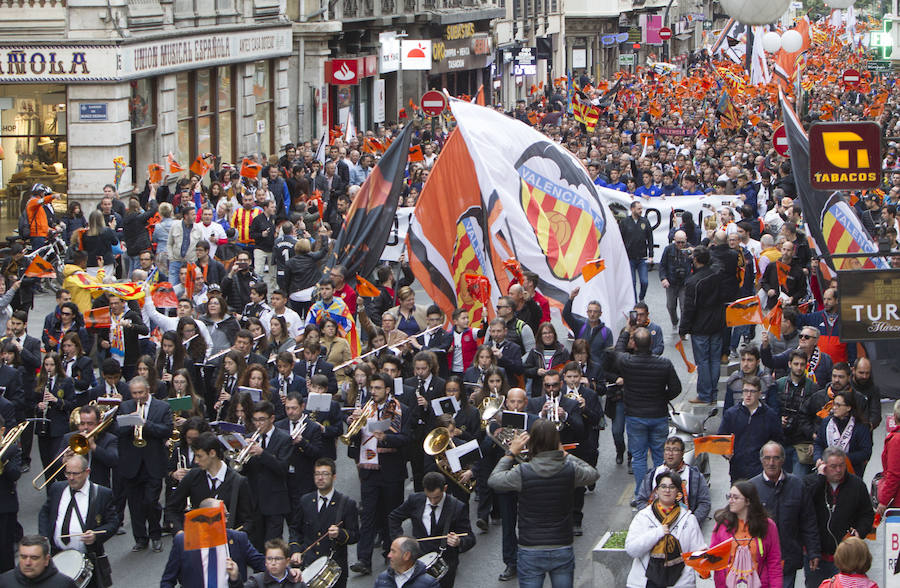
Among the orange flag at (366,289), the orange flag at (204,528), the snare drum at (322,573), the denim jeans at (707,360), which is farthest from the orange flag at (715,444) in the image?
the orange flag at (366,289)

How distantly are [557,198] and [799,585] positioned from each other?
6.77 m

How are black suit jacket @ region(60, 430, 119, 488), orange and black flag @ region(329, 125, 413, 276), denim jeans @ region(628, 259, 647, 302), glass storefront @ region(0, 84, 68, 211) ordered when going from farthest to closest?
glass storefront @ region(0, 84, 68, 211)
denim jeans @ region(628, 259, 647, 302)
orange and black flag @ region(329, 125, 413, 276)
black suit jacket @ region(60, 430, 119, 488)

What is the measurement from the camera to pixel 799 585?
10.7 m

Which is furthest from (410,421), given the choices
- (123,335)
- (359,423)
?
(123,335)

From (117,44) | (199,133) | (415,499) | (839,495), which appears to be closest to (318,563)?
(415,499)

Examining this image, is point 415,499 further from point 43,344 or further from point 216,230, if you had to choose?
point 216,230

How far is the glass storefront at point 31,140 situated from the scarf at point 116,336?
36.7 ft

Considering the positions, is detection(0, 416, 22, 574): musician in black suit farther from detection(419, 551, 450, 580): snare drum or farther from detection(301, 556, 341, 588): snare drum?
detection(419, 551, 450, 580): snare drum

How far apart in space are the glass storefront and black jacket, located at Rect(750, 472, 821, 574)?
705 inches

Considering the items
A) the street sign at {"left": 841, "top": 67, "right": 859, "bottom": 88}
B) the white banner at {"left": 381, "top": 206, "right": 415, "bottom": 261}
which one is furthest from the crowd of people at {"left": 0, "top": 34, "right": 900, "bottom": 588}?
the street sign at {"left": 841, "top": 67, "right": 859, "bottom": 88}

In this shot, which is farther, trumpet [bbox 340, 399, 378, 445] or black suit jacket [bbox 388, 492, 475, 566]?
trumpet [bbox 340, 399, 378, 445]

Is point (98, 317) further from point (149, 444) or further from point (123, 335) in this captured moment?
point (149, 444)

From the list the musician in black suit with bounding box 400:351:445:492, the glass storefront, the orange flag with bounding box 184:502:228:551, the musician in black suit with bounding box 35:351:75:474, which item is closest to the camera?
the orange flag with bounding box 184:502:228:551

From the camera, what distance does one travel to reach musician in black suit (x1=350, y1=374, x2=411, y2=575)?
36.9ft
